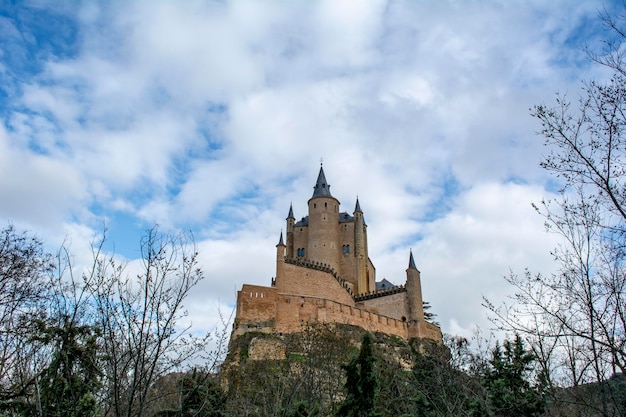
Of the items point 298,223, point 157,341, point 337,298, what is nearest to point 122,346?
point 157,341

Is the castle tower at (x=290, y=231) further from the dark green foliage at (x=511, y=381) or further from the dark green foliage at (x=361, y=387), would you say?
the dark green foliage at (x=361, y=387)

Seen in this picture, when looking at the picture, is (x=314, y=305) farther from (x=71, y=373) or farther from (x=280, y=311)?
(x=71, y=373)

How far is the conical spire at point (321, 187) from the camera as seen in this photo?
2612 inches

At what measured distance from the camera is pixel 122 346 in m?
10.8

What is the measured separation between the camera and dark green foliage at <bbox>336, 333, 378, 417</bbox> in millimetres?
15927

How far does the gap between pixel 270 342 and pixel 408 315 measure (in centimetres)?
2029

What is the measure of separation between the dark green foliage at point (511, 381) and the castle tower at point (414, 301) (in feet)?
99.7

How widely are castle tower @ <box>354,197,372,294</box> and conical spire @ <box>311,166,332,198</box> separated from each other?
14.7 ft

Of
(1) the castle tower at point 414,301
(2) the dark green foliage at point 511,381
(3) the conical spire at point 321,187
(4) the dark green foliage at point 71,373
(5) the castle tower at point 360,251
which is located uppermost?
(3) the conical spire at point 321,187

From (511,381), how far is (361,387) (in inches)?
493

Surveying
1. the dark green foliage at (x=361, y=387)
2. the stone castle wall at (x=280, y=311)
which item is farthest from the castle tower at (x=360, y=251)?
the dark green foliage at (x=361, y=387)

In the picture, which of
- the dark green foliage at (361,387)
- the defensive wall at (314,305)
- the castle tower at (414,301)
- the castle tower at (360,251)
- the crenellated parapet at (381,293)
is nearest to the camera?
the dark green foliage at (361,387)

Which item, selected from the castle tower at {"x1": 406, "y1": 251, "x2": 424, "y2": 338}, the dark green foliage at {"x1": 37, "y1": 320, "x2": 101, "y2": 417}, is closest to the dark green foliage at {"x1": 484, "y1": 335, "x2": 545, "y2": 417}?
the dark green foliage at {"x1": 37, "y1": 320, "x2": 101, "y2": 417}

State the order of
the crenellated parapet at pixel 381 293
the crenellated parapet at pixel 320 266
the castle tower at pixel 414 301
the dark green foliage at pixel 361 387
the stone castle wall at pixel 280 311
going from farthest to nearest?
1. the crenellated parapet at pixel 381 293
2. the castle tower at pixel 414 301
3. the crenellated parapet at pixel 320 266
4. the stone castle wall at pixel 280 311
5. the dark green foliage at pixel 361 387
